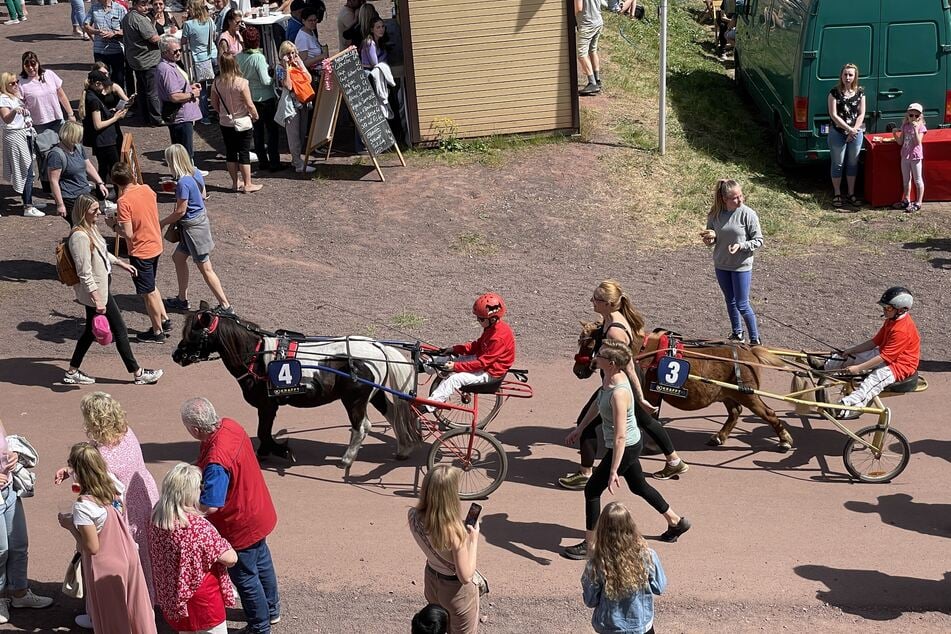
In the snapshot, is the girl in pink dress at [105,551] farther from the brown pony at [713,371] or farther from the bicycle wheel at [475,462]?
the brown pony at [713,371]

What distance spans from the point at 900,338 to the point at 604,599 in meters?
4.13

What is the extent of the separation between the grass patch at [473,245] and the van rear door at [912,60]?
5.78 metres

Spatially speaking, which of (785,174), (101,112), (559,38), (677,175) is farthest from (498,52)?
(101,112)

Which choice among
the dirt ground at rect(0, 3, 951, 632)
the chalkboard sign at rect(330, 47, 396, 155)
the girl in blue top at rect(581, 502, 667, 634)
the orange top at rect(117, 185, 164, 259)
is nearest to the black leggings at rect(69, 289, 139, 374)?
the dirt ground at rect(0, 3, 951, 632)

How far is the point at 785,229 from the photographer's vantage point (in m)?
14.2

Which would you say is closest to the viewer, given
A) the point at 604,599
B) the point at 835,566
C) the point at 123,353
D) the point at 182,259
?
the point at 604,599

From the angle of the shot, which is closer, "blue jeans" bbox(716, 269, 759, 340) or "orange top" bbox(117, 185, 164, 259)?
"blue jeans" bbox(716, 269, 759, 340)

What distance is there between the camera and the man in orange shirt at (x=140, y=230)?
10.9m

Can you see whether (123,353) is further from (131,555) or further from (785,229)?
(785,229)

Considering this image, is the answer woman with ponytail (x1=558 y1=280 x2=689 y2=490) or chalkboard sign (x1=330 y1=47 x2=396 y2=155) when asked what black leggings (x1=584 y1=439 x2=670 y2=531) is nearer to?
woman with ponytail (x1=558 y1=280 x2=689 y2=490)

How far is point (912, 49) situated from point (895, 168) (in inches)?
66.3

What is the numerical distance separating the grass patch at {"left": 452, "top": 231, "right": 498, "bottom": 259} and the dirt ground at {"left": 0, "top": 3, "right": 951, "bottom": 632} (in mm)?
49

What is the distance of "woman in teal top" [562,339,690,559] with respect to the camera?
719cm

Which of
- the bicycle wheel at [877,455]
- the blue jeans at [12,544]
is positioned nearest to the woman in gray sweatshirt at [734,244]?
the bicycle wheel at [877,455]
